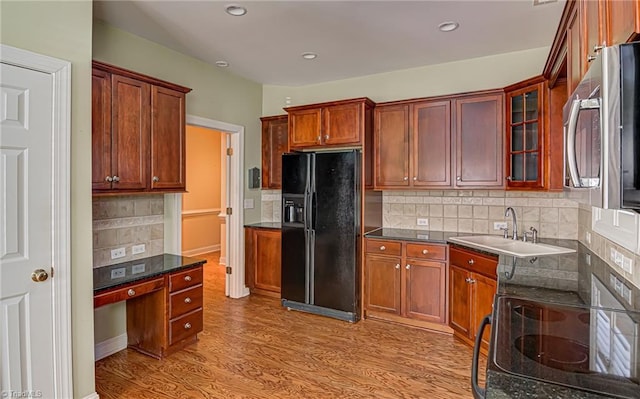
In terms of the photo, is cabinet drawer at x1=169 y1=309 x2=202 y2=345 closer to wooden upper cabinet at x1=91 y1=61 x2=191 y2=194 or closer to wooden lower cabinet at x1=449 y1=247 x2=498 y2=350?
wooden upper cabinet at x1=91 y1=61 x2=191 y2=194

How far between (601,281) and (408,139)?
7.65 feet

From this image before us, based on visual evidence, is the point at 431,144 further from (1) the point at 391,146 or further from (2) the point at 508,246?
(2) the point at 508,246

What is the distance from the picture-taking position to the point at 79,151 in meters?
2.17

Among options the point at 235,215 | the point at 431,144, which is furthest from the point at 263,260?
the point at 431,144

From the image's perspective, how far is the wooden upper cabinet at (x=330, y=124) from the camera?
3.84m

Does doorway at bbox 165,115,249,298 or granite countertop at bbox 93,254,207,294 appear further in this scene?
doorway at bbox 165,115,249,298

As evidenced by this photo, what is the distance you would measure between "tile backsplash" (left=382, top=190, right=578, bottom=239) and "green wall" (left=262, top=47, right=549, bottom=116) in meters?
1.13

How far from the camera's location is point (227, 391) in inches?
97.5

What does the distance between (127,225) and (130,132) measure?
857 mm

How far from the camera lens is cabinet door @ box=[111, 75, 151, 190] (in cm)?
268

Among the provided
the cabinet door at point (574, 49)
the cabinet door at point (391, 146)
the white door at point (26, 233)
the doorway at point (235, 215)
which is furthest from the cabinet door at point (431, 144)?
the white door at point (26, 233)

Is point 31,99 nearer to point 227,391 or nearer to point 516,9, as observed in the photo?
point 227,391

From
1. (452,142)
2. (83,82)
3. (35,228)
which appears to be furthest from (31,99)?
(452,142)

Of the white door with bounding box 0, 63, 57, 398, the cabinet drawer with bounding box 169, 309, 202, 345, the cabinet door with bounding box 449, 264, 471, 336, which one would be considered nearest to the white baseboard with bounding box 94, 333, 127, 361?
the cabinet drawer with bounding box 169, 309, 202, 345
